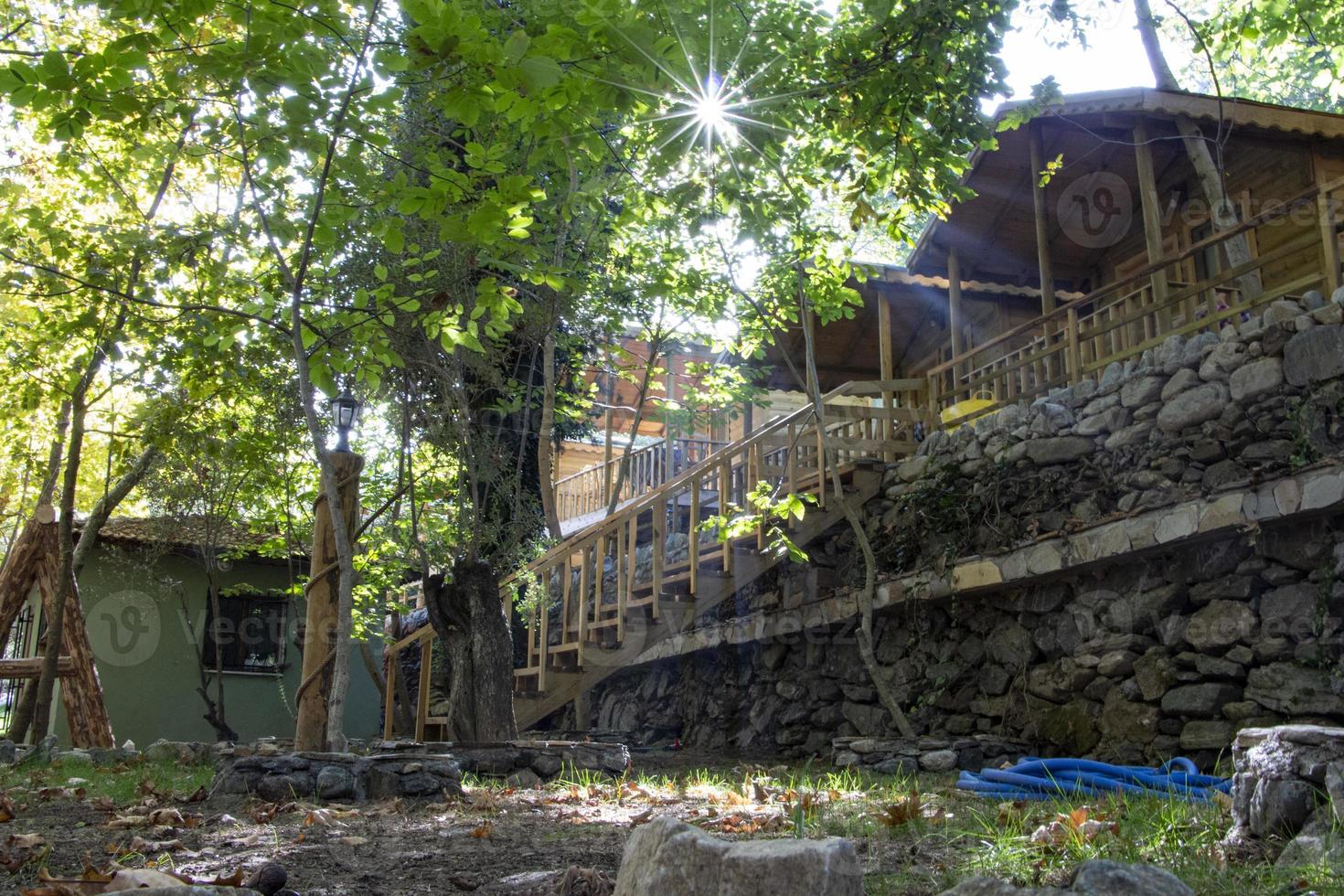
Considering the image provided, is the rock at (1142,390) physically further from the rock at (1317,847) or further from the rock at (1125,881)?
the rock at (1125,881)

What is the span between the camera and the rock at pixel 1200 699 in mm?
6309

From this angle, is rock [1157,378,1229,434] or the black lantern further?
rock [1157,378,1229,434]

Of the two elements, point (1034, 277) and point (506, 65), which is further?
point (1034, 277)

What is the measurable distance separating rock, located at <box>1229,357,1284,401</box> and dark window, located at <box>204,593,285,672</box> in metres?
13.6

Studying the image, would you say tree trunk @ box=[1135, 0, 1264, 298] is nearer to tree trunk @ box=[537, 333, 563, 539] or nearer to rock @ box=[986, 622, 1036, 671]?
rock @ box=[986, 622, 1036, 671]

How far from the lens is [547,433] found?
11.4 metres

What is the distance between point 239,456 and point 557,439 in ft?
16.5

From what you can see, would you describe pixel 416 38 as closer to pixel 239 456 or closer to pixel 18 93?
pixel 18 93

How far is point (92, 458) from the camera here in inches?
628

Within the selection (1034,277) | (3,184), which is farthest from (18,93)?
(1034,277)

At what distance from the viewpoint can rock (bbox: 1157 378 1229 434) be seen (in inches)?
268

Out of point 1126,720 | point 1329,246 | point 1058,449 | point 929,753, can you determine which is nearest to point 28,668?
point 929,753

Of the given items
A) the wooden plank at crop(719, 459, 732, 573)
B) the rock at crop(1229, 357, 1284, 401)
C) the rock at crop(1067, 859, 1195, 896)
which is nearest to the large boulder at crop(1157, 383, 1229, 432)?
the rock at crop(1229, 357, 1284, 401)

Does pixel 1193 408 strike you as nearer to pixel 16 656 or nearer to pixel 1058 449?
pixel 1058 449
